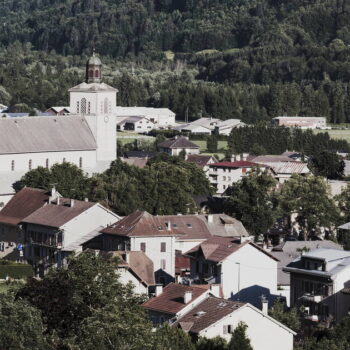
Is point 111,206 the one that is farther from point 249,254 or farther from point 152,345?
point 152,345

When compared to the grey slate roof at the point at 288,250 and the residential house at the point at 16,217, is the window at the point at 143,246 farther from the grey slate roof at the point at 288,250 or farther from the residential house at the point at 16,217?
the residential house at the point at 16,217

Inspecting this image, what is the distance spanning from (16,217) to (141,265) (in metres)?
14.4

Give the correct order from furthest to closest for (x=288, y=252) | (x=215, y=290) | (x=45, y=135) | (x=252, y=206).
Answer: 1. (x=45, y=135)
2. (x=252, y=206)
3. (x=288, y=252)
4. (x=215, y=290)

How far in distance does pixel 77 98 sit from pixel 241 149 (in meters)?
30.8

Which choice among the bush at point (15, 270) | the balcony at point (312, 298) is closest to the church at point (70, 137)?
the bush at point (15, 270)

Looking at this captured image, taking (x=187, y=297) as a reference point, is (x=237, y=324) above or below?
below

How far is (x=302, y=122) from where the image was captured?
14788 cm

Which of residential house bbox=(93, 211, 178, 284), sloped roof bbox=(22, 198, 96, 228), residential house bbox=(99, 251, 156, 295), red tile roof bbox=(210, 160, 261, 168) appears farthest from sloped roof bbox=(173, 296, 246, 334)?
red tile roof bbox=(210, 160, 261, 168)

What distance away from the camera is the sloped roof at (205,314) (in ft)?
131

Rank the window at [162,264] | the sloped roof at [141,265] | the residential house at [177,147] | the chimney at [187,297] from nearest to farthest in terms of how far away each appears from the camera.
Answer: the chimney at [187,297] < the sloped roof at [141,265] < the window at [162,264] < the residential house at [177,147]

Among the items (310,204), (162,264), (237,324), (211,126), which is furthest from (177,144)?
(237,324)

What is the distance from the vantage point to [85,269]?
4134 cm

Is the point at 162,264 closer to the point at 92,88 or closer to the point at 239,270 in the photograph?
the point at 239,270

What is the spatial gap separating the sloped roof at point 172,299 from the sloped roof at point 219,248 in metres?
8.02
